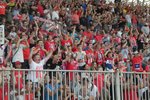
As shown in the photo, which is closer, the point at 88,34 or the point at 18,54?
the point at 18,54

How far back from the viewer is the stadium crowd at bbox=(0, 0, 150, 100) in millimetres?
9641

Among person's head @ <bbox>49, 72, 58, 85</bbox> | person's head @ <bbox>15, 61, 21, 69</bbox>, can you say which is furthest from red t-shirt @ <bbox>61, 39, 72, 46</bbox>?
person's head @ <bbox>49, 72, 58, 85</bbox>

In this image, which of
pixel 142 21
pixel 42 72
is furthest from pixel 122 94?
pixel 142 21

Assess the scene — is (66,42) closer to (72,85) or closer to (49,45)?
(49,45)

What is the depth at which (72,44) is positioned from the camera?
53.3ft

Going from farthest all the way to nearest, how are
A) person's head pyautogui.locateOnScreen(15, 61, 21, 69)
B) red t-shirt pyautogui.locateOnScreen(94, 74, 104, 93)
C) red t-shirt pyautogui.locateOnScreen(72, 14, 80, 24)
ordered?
red t-shirt pyautogui.locateOnScreen(72, 14, 80, 24), person's head pyautogui.locateOnScreen(15, 61, 21, 69), red t-shirt pyautogui.locateOnScreen(94, 74, 104, 93)

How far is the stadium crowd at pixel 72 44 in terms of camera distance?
964cm

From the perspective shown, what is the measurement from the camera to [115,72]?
10.3 meters

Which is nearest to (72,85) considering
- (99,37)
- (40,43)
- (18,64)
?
(18,64)

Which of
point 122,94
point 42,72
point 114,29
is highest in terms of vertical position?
point 114,29

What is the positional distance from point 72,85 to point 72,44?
6.57 metres

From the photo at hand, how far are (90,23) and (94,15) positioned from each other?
29.0 inches

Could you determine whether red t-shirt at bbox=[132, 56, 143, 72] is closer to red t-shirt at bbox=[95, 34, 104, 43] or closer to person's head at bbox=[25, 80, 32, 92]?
red t-shirt at bbox=[95, 34, 104, 43]

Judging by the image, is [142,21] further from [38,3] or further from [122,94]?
[122,94]
